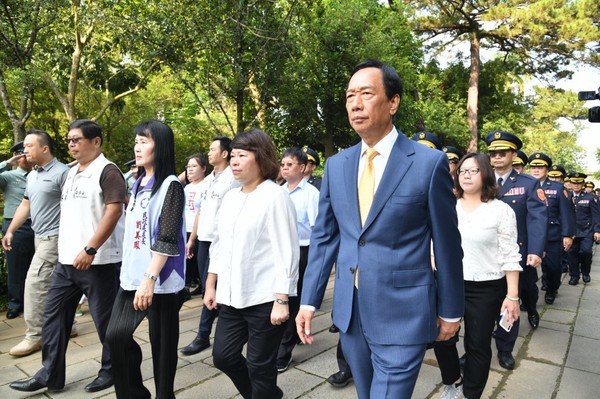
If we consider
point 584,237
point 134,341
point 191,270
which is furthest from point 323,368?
point 584,237

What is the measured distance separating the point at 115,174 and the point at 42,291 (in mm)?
1487

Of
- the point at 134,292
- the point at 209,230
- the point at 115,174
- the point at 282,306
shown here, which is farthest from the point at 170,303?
the point at 209,230

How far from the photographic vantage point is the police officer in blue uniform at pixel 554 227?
19.3 ft

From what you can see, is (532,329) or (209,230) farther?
(532,329)

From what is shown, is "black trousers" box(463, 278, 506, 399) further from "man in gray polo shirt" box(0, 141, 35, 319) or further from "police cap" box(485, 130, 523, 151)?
"man in gray polo shirt" box(0, 141, 35, 319)

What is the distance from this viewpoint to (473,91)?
67.5 feet

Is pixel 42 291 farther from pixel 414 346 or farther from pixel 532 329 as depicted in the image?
pixel 532 329

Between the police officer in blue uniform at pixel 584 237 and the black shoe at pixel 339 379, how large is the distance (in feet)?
21.2

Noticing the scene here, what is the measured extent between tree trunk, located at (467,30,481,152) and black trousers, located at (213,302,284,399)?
19531 mm

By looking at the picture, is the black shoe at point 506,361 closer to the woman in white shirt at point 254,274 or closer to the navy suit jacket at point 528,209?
the navy suit jacket at point 528,209

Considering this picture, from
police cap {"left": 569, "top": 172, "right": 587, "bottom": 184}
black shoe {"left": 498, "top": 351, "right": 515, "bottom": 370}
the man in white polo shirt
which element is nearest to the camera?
black shoe {"left": 498, "top": 351, "right": 515, "bottom": 370}

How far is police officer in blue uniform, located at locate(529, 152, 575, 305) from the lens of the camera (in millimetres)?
5887

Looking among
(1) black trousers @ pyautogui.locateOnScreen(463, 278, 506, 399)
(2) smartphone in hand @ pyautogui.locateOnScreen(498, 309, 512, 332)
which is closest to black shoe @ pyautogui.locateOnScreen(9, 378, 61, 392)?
(1) black trousers @ pyautogui.locateOnScreen(463, 278, 506, 399)

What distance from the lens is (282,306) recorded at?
2383 mm
